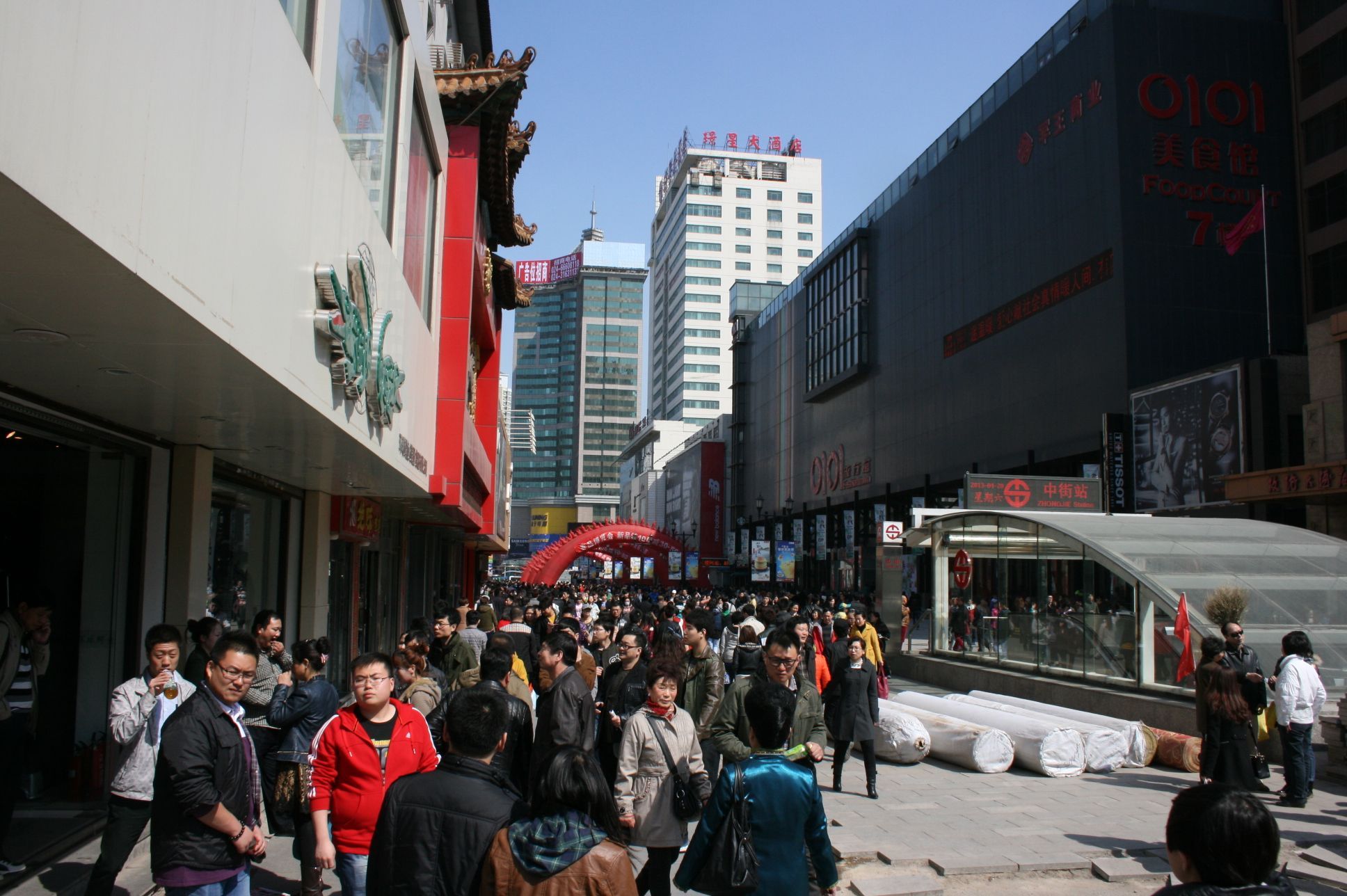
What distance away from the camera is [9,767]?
6355 mm

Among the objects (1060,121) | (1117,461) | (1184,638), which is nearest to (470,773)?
(1184,638)

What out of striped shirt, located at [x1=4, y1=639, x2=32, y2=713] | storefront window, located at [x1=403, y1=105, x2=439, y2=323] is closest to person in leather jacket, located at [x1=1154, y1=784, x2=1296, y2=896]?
striped shirt, located at [x1=4, y1=639, x2=32, y2=713]

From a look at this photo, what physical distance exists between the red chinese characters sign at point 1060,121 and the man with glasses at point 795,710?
3373 centimetres

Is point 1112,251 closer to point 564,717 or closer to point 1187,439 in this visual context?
point 1187,439

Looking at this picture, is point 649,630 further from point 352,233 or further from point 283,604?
point 352,233

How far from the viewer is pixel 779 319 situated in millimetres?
72875

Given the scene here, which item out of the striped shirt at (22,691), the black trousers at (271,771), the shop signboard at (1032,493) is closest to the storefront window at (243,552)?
the striped shirt at (22,691)

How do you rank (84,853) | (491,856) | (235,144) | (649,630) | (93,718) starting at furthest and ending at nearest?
(649,630), (93,718), (84,853), (235,144), (491,856)

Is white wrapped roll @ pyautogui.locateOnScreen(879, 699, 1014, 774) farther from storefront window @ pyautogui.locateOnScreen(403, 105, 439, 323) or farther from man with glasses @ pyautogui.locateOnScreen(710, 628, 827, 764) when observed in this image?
storefront window @ pyautogui.locateOnScreen(403, 105, 439, 323)

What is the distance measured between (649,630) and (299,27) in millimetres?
10055

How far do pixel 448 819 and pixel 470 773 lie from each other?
17 cm

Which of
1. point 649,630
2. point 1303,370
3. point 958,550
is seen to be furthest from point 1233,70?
point 649,630

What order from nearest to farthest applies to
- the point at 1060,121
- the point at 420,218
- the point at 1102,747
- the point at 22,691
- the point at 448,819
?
the point at 448,819 → the point at 22,691 → the point at 1102,747 → the point at 420,218 → the point at 1060,121

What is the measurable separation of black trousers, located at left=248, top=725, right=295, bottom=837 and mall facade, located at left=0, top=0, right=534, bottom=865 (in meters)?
1.84
